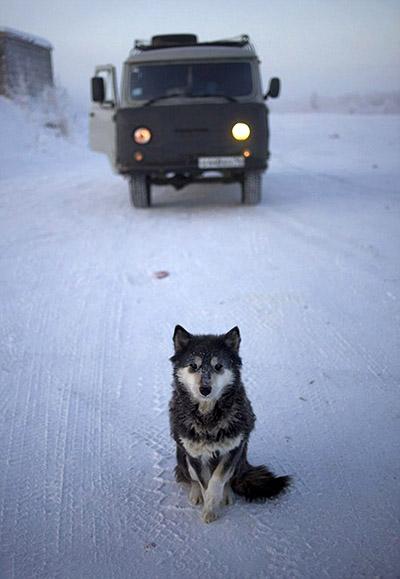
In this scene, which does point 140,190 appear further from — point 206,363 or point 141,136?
point 206,363

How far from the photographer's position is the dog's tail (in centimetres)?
275

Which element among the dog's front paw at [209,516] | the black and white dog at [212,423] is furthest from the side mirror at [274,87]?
the dog's front paw at [209,516]

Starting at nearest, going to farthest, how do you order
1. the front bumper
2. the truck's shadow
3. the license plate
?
the front bumper → the license plate → the truck's shadow

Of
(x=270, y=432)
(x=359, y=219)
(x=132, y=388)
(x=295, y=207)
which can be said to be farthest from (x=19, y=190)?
(x=270, y=432)

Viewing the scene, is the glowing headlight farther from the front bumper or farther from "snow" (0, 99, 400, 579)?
"snow" (0, 99, 400, 579)

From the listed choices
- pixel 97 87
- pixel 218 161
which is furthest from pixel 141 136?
pixel 97 87

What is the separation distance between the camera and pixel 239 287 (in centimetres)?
562

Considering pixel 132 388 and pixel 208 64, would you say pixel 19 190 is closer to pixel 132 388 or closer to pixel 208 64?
pixel 208 64

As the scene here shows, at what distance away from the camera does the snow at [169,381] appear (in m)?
2.51

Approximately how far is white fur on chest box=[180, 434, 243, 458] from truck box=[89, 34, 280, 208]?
Answer: 637 centimetres

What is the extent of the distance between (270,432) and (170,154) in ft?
19.4

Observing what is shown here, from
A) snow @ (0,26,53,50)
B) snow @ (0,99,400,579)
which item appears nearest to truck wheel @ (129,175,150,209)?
snow @ (0,99,400,579)

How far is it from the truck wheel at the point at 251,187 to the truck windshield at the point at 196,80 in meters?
Result: 1.35

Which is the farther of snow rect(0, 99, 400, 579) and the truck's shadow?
the truck's shadow
